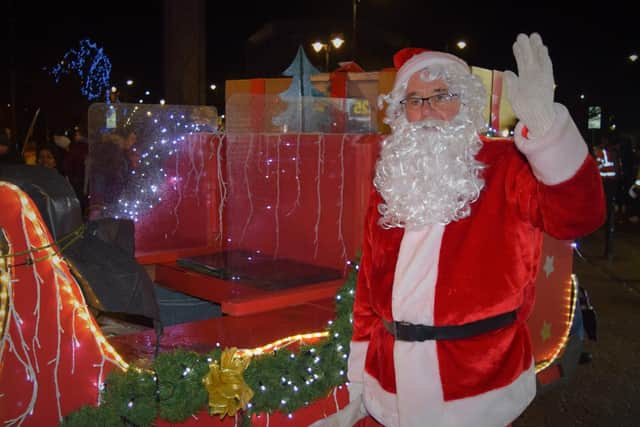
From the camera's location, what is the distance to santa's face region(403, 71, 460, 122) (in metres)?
2.41

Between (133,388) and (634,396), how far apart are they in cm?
363

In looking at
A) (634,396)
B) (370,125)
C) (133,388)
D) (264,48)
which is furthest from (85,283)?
Result: (264,48)

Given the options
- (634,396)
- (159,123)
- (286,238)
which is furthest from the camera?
(159,123)

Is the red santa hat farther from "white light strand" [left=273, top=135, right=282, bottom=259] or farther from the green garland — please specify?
"white light strand" [left=273, top=135, right=282, bottom=259]

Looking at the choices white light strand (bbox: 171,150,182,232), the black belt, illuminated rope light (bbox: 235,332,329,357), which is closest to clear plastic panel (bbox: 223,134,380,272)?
white light strand (bbox: 171,150,182,232)

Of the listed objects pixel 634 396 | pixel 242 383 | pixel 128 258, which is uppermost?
pixel 128 258

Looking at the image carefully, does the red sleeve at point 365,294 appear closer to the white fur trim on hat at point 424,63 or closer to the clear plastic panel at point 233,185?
the white fur trim on hat at point 424,63

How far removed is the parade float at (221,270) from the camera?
284 cm

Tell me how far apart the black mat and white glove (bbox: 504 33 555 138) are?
9.98 ft

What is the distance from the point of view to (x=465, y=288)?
2197mm

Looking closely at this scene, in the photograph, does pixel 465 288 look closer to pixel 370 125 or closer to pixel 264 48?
pixel 370 125

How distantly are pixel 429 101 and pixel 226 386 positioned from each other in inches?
59.0

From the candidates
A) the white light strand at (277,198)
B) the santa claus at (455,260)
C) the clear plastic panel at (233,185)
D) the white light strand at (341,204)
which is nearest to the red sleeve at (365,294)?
the santa claus at (455,260)

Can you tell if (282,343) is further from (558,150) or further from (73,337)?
(558,150)
